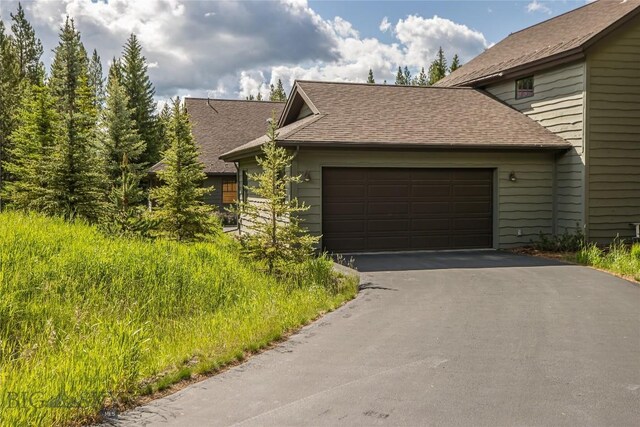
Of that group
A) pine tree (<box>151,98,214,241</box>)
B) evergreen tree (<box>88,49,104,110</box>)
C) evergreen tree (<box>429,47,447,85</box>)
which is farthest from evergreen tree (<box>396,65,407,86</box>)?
pine tree (<box>151,98,214,241</box>)

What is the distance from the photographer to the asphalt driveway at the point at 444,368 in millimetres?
4199

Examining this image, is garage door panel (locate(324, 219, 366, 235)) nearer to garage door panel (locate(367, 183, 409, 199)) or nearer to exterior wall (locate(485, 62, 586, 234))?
garage door panel (locate(367, 183, 409, 199))

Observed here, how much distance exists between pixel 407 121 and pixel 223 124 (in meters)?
16.4

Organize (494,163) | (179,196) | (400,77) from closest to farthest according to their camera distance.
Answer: (179,196) → (494,163) → (400,77)

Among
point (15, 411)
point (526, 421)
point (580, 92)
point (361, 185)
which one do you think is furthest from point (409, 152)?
point (15, 411)

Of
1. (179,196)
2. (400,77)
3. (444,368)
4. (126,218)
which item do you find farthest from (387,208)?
(400,77)

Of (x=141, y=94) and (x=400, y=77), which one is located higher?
(x=400, y=77)

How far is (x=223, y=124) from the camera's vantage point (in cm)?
2908

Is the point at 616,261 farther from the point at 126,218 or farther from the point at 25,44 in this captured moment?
the point at 25,44

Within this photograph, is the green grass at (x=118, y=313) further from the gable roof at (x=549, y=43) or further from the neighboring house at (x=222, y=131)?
the neighboring house at (x=222, y=131)

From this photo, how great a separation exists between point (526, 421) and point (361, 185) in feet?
32.4

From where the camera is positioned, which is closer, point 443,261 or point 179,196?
point 443,261

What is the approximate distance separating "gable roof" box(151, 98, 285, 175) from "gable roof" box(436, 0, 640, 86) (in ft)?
36.1

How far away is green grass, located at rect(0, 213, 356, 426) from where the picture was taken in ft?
14.6
